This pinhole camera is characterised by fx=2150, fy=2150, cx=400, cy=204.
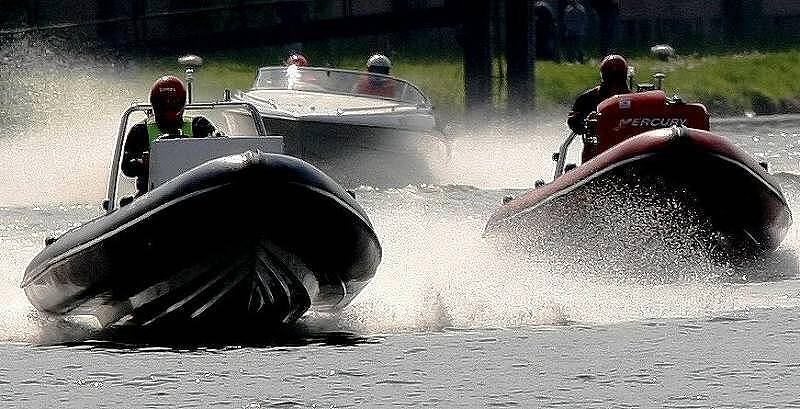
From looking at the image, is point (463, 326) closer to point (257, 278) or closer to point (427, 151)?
point (257, 278)

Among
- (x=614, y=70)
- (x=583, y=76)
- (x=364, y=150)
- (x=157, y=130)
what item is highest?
(x=157, y=130)

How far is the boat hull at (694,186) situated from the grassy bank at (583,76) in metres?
12.5

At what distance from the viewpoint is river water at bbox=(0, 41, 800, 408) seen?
26.9ft

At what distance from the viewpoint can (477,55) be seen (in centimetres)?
2333

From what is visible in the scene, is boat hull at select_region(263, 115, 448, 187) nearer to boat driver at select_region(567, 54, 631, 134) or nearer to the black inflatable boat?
boat driver at select_region(567, 54, 631, 134)

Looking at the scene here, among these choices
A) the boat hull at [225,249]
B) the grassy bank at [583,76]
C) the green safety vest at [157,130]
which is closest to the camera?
the boat hull at [225,249]

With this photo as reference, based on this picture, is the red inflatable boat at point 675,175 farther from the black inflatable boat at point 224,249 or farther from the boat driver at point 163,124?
the boat driver at point 163,124

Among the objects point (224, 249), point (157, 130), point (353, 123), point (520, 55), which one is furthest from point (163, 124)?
point (520, 55)

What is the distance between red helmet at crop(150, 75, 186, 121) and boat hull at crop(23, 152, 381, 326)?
887 millimetres

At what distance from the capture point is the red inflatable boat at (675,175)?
11461 millimetres

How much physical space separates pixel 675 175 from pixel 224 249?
3184 mm

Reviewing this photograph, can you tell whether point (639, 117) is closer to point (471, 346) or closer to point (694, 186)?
point (694, 186)

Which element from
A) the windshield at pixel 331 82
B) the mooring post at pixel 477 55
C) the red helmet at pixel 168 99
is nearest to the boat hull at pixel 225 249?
the red helmet at pixel 168 99

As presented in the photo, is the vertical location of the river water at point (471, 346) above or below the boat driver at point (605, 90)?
below
